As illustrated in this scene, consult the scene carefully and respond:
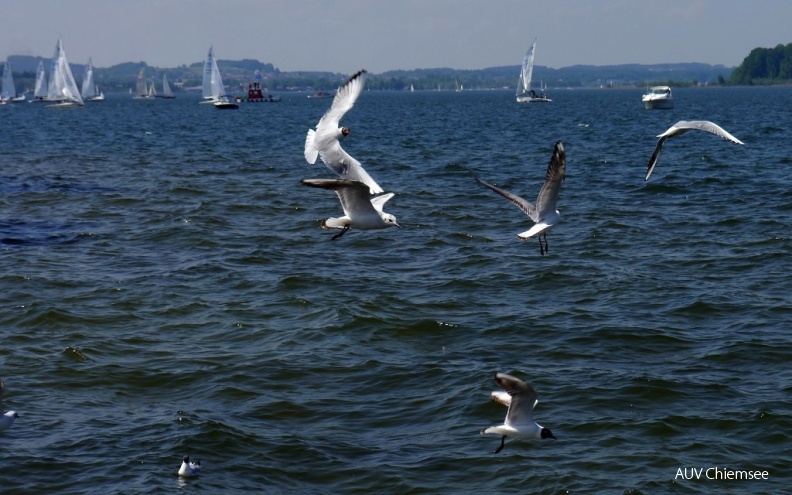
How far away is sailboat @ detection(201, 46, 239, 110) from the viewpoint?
477 ft

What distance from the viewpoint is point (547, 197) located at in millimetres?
14312

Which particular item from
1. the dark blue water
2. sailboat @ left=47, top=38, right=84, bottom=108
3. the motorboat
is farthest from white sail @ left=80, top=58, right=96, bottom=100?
the dark blue water

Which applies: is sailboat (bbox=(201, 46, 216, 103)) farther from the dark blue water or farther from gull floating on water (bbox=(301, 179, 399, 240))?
gull floating on water (bbox=(301, 179, 399, 240))

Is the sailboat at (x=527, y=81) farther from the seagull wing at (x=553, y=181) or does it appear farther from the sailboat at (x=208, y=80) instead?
the seagull wing at (x=553, y=181)

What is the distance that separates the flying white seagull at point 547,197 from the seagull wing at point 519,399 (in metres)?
2.77

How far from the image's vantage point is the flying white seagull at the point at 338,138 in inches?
675

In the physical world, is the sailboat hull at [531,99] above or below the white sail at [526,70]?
below

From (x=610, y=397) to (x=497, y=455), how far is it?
2.68 m

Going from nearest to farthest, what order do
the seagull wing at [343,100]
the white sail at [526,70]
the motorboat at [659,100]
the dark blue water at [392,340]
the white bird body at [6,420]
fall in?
the white bird body at [6,420] → the dark blue water at [392,340] → the seagull wing at [343,100] → the motorboat at [659,100] → the white sail at [526,70]

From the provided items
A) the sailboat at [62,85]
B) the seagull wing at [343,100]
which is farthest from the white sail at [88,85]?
the seagull wing at [343,100]

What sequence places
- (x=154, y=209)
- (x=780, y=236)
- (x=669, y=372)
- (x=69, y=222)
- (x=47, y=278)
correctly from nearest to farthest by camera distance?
1. (x=669, y=372)
2. (x=47, y=278)
3. (x=780, y=236)
4. (x=69, y=222)
5. (x=154, y=209)

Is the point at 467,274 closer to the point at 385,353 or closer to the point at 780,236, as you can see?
the point at 385,353

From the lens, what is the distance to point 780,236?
2725 centimetres

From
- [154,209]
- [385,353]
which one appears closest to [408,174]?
[154,209]
